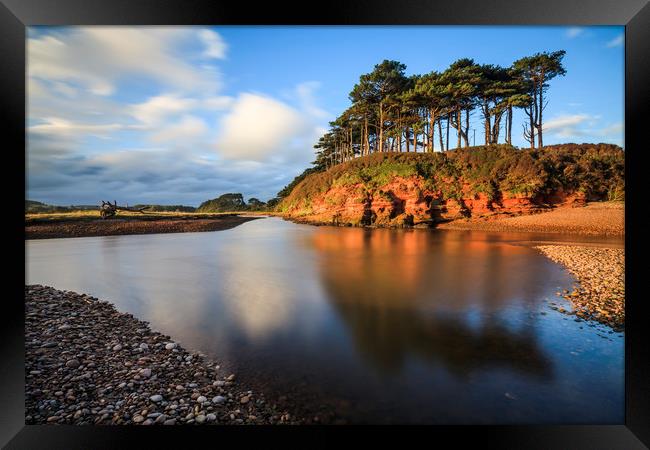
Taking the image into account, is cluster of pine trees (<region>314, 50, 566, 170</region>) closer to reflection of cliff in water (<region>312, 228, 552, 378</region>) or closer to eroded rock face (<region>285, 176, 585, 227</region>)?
eroded rock face (<region>285, 176, 585, 227</region>)

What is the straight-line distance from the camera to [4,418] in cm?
211

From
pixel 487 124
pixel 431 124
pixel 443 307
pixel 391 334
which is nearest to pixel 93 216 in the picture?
pixel 391 334

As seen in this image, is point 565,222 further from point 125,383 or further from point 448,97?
point 125,383

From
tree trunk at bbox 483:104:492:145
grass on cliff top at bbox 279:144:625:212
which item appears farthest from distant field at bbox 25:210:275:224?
tree trunk at bbox 483:104:492:145

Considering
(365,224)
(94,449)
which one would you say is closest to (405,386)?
(94,449)

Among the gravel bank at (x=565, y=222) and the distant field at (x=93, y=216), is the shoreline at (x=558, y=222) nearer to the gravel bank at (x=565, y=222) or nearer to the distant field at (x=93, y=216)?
the gravel bank at (x=565, y=222)

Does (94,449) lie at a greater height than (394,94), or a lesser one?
lesser

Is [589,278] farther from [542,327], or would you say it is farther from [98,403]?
[98,403]

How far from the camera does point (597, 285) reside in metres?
5.55

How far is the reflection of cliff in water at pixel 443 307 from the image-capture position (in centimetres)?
329

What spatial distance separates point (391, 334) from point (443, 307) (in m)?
1.69

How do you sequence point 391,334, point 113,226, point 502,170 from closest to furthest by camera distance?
point 391,334, point 113,226, point 502,170

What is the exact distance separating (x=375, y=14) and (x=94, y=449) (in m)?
4.24

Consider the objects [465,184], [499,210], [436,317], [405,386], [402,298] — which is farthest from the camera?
[465,184]
